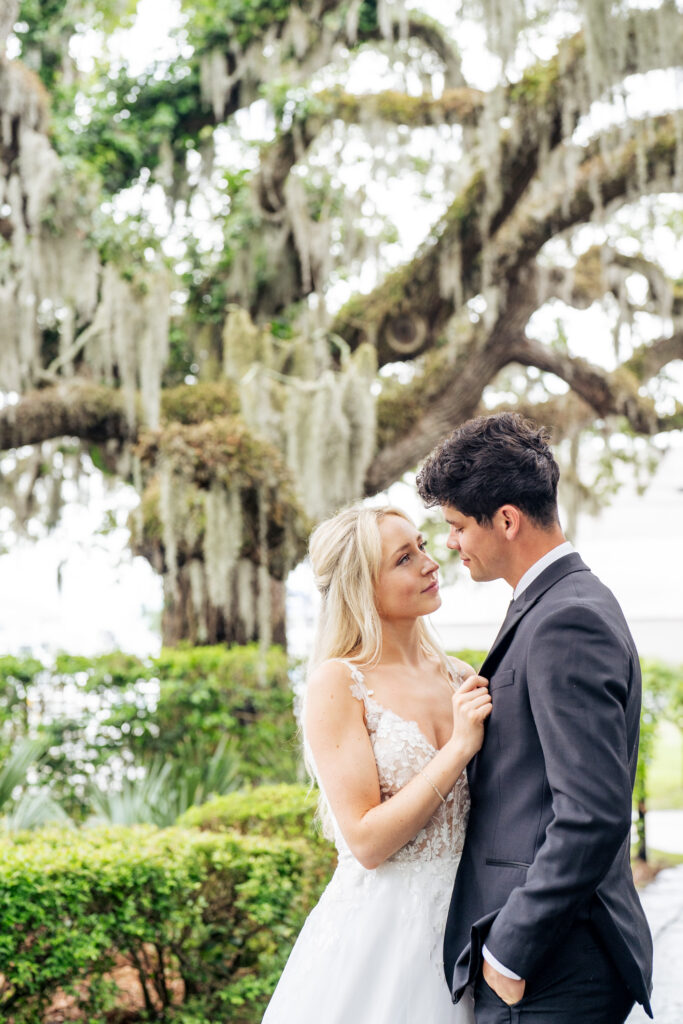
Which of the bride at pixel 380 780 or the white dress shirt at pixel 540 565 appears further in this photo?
the bride at pixel 380 780

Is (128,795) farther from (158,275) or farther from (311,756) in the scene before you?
(158,275)

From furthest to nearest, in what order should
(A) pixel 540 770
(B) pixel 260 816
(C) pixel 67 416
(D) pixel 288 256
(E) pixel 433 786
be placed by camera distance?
(D) pixel 288 256
(C) pixel 67 416
(B) pixel 260 816
(E) pixel 433 786
(A) pixel 540 770

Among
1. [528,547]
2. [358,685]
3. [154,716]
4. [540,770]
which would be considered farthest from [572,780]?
[154,716]

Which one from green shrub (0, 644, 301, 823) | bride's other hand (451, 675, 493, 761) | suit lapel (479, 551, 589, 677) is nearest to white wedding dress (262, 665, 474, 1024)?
bride's other hand (451, 675, 493, 761)

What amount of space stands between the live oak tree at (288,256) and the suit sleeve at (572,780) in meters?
5.66

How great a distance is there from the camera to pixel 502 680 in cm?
203

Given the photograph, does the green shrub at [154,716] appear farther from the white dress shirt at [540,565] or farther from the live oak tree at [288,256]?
the white dress shirt at [540,565]

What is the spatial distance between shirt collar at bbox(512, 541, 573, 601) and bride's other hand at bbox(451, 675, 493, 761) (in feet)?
0.71

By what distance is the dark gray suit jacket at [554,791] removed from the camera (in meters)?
1.73

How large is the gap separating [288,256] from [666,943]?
7506 mm

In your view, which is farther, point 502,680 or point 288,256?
point 288,256

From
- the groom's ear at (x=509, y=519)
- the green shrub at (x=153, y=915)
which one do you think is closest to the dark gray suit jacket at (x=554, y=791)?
the groom's ear at (x=509, y=519)

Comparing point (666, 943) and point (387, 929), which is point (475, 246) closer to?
point (666, 943)

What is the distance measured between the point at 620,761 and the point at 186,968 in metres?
2.74
